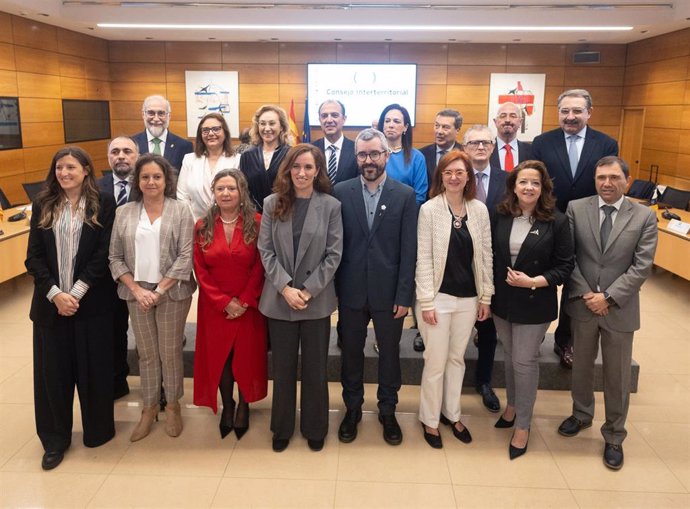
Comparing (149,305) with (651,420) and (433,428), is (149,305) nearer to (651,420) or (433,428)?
(433,428)

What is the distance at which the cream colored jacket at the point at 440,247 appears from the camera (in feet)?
9.73

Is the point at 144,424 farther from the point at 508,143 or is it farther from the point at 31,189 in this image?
the point at 31,189

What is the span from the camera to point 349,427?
3.27m

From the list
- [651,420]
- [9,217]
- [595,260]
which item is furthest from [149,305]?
[9,217]

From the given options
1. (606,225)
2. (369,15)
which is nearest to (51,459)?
(606,225)

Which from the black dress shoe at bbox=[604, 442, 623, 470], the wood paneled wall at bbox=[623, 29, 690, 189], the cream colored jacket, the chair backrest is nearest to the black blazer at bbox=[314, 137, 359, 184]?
the cream colored jacket

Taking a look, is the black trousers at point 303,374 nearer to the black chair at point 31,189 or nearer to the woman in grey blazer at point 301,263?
the woman in grey blazer at point 301,263

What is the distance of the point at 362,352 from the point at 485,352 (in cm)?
103

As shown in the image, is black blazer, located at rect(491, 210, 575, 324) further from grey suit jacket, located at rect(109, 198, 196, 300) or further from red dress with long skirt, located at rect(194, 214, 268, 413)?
grey suit jacket, located at rect(109, 198, 196, 300)

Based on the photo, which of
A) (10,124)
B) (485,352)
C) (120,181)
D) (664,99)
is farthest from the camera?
(664,99)

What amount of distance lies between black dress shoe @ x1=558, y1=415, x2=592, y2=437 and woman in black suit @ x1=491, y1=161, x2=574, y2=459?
396mm

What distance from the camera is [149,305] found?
119 inches

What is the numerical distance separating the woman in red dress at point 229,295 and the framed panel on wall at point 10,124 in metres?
6.98

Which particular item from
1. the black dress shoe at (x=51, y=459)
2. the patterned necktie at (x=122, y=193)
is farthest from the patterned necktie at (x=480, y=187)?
the black dress shoe at (x=51, y=459)
